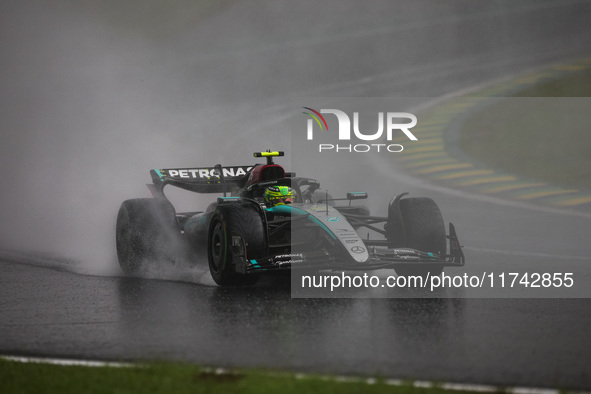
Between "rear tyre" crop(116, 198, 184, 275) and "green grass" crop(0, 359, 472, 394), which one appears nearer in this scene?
"green grass" crop(0, 359, 472, 394)

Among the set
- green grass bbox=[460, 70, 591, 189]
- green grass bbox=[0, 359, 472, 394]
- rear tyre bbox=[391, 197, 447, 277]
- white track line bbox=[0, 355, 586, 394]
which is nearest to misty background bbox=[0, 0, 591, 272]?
green grass bbox=[460, 70, 591, 189]

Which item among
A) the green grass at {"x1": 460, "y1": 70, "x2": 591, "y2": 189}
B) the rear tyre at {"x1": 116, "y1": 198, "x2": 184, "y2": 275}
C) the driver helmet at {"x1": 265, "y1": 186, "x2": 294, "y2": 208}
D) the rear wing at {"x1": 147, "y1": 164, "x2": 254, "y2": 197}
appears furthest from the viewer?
the green grass at {"x1": 460, "y1": 70, "x2": 591, "y2": 189}

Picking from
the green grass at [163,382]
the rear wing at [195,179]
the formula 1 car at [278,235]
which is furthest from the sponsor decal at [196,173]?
the green grass at [163,382]

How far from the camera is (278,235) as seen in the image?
8.96 m

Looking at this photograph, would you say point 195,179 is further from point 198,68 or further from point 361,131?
point 361,131

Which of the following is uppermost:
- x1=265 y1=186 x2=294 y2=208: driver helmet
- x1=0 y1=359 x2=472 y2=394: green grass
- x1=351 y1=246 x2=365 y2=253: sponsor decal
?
x1=265 y1=186 x2=294 y2=208: driver helmet

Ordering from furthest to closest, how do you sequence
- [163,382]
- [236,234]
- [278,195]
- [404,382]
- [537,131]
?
[537,131] < [278,195] < [236,234] < [163,382] < [404,382]

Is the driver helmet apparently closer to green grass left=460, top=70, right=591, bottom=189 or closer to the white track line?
the white track line

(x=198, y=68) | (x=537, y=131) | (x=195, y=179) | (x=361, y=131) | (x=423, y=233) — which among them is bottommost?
(x=423, y=233)

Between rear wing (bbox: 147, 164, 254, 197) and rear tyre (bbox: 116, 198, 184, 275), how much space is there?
0.60 meters

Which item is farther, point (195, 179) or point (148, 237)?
point (195, 179)

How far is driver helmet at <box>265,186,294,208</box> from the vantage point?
30.1 ft

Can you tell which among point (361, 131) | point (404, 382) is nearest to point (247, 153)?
point (361, 131)

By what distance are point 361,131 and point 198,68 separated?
495 cm
